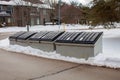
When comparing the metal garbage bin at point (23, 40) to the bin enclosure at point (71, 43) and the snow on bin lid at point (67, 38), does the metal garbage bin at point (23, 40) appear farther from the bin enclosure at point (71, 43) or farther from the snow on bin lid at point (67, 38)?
the snow on bin lid at point (67, 38)

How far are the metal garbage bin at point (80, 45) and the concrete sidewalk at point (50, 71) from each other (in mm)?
694

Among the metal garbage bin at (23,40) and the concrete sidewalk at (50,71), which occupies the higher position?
the metal garbage bin at (23,40)

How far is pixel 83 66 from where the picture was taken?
9195mm

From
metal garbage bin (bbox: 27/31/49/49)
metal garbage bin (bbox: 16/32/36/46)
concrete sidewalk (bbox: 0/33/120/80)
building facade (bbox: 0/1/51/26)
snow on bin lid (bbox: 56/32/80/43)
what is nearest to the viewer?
concrete sidewalk (bbox: 0/33/120/80)

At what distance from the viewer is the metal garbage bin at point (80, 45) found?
986 centimetres

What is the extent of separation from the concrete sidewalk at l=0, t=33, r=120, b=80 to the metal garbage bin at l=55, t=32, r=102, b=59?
2.28 ft

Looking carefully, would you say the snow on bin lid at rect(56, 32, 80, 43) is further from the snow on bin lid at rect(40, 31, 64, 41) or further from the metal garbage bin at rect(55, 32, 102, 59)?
the snow on bin lid at rect(40, 31, 64, 41)

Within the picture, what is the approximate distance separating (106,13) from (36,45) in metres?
6.34

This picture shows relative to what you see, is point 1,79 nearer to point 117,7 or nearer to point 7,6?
point 117,7

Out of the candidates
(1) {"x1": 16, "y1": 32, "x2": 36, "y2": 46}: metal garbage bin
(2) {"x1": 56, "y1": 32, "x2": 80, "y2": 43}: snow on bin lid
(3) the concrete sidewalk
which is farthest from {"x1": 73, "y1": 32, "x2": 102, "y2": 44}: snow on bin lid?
(1) {"x1": 16, "y1": 32, "x2": 36, "y2": 46}: metal garbage bin

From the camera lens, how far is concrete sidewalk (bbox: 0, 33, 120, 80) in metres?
7.80

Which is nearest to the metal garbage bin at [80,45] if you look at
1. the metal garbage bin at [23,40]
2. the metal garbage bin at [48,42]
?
the metal garbage bin at [48,42]

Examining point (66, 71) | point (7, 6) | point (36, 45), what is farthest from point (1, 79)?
point (7, 6)

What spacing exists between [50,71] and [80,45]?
203 centimetres
